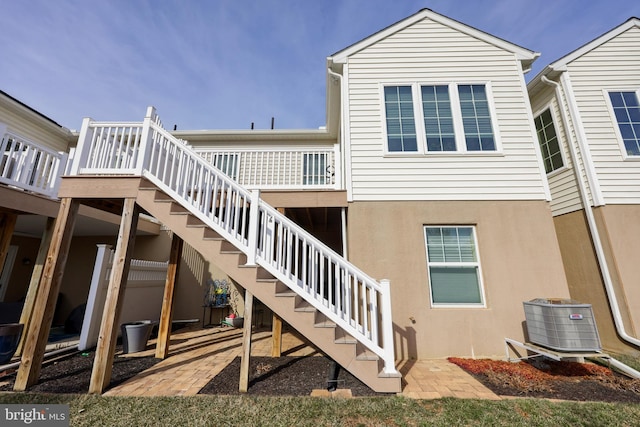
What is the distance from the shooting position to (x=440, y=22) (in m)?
6.61

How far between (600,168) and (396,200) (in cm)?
485

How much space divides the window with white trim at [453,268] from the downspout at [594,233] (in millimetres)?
2839

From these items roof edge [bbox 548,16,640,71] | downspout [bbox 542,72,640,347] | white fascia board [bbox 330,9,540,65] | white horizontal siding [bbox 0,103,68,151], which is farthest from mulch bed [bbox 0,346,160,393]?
roof edge [bbox 548,16,640,71]

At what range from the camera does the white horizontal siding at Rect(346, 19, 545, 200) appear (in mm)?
5668

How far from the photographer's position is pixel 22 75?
8.23 meters

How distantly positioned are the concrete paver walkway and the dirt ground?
0.22 m

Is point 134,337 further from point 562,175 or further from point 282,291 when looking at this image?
point 562,175

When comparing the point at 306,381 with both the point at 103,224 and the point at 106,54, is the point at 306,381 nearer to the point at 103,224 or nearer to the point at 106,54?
the point at 103,224

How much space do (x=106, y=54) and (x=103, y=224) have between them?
544 centimetres

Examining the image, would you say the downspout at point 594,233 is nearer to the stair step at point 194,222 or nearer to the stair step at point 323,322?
the stair step at point 323,322

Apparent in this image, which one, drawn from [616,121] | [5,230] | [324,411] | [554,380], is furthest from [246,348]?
[616,121]

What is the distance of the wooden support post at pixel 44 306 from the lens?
361 centimetres

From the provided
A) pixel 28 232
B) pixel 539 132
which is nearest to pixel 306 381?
pixel 539 132

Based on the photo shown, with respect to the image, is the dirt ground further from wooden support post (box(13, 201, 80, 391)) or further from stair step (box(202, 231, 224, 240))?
stair step (box(202, 231, 224, 240))
